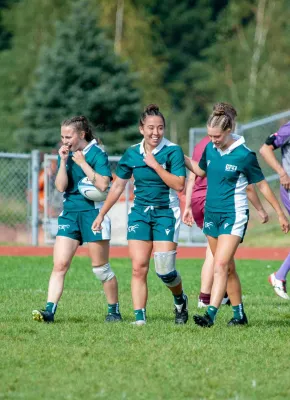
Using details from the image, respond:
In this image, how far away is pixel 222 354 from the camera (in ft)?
26.1

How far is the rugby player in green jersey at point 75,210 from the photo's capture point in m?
9.61

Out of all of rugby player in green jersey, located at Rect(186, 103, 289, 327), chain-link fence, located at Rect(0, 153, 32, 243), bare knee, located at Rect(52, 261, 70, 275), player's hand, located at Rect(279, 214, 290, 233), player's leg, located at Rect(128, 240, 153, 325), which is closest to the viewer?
rugby player in green jersey, located at Rect(186, 103, 289, 327)

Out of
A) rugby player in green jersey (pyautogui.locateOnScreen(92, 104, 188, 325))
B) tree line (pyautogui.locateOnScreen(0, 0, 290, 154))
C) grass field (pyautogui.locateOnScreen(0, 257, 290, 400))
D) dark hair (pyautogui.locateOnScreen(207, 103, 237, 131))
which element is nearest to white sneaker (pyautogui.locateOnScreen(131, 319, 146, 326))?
rugby player in green jersey (pyautogui.locateOnScreen(92, 104, 188, 325))

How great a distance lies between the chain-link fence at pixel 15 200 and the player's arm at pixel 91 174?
1204 centimetres

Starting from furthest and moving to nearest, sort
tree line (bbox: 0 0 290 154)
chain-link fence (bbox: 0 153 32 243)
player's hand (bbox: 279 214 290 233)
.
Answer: tree line (bbox: 0 0 290 154) → chain-link fence (bbox: 0 153 32 243) → player's hand (bbox: 279 214 290 233)

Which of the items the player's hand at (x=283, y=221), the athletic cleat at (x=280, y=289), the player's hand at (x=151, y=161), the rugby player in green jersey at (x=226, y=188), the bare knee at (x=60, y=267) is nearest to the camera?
the player's hand at (x=151, y=161)

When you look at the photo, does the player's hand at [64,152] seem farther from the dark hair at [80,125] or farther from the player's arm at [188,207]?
the player's arm at [188,207]

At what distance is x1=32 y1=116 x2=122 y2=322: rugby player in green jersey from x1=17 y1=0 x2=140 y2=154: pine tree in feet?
84.0

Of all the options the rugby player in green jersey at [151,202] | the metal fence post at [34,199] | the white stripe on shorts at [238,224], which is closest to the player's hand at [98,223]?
the rugby player in green jersey at [151,202]

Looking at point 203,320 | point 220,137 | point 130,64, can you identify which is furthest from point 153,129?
point 130,64

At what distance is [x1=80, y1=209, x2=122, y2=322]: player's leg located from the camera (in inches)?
381

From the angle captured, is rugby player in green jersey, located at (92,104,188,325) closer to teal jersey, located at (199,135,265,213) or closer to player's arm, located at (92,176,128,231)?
player's arm, located at (92,176,128,231)

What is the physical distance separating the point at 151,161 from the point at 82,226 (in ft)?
3.29

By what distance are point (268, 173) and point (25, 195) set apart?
503 cm
